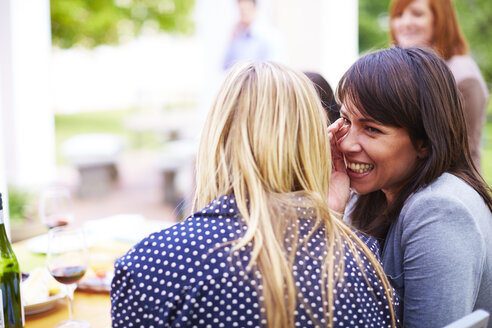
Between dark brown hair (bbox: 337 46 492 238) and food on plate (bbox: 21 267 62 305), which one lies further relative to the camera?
food on plate (bbox: 21 267 62 305)

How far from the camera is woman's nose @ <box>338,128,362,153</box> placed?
5.68 feet

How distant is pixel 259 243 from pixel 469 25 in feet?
42.6

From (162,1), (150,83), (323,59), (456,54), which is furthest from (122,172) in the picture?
(150,83)

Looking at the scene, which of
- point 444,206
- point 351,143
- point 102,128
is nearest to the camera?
point 444,206

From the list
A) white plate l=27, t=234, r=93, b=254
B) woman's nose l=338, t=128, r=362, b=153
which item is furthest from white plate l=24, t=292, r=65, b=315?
woman's nose l=338, t=128, r=362, b=153

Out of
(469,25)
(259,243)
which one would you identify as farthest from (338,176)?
(469,25)

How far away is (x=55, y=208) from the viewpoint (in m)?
2.36

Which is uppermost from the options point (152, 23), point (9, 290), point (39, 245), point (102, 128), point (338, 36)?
point (152, 23)

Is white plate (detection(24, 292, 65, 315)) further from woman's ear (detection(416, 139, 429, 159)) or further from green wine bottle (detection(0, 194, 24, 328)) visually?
woman's ear (detection(416, 139, 429, 159))

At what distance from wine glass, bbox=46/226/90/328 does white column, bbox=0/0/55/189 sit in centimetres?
424

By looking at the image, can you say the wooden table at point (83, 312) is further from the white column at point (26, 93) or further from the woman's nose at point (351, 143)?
the white column at point (26, 93)

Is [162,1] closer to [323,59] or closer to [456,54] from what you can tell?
[323,59]

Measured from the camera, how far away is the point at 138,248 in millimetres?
1228

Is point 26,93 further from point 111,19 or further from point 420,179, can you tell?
point 111,19
